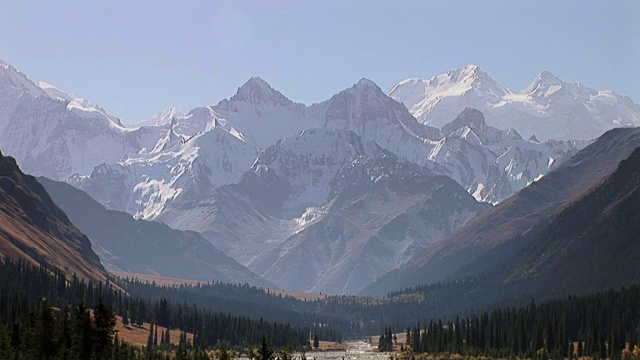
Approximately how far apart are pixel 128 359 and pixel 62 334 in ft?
45.7

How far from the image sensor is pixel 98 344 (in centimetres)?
17138

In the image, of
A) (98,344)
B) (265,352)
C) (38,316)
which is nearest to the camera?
(265,352)

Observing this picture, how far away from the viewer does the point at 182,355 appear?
192875mm

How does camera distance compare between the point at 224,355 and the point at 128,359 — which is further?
the point at 128,359

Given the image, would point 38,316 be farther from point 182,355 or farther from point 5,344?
point 182,355

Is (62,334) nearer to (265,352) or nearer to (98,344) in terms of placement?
(98,344)

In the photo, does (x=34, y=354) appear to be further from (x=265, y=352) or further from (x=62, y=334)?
(x=265, y=352)

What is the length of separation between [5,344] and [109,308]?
20.2 metres

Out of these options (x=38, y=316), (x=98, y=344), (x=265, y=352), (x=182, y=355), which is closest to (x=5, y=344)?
(x=38, y=316)

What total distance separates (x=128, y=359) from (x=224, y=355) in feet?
76.6

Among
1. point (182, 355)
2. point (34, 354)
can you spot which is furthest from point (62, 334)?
point (182, 355)

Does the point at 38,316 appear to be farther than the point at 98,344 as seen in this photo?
Yes

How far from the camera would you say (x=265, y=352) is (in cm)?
13850

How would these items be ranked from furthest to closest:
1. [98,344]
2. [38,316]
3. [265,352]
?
[38,316], [98,344], [265,352]
